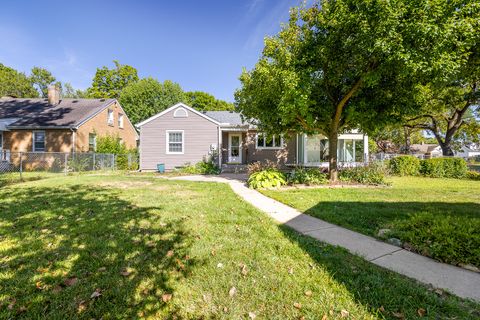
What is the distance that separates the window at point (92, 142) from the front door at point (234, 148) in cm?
1147

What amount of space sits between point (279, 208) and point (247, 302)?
13.1 ft

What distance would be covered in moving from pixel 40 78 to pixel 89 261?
58065mm

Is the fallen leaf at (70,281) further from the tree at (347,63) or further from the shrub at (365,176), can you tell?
the shrub at (365,176)

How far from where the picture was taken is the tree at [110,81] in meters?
41.2

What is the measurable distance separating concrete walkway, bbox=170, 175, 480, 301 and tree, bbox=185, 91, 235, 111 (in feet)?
132

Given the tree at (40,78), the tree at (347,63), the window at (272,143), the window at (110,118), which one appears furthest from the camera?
the tree at (40,78)

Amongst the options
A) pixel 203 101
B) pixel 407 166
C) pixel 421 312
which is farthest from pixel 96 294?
pixel 203 101

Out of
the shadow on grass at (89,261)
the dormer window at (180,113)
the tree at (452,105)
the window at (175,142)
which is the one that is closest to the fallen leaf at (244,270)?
Answer: the shadow on grass at (89,261)

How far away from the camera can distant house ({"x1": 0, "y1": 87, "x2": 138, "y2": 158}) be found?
1706 centimetres

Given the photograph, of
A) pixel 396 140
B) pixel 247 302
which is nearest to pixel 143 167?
pixel 247 302

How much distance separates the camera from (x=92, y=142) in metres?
19.0

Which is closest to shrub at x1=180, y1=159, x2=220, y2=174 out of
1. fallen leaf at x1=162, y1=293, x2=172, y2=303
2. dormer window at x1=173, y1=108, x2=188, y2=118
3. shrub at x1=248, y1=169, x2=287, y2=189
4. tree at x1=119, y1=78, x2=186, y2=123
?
dormer window at x1=173, y1=108, x2=188, y2=118

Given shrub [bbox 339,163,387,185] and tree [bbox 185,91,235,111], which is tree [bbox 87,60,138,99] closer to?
tree [bbox 185,91,235,111]

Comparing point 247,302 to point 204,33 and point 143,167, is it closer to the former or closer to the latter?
point 204,33
